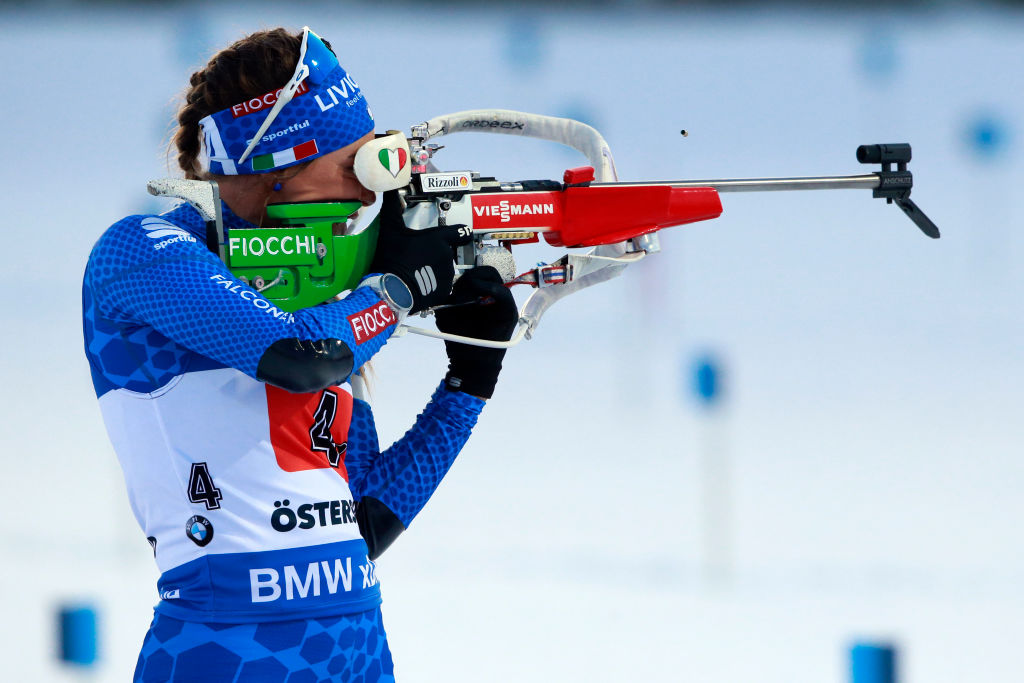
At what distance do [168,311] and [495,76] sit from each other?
3.32m

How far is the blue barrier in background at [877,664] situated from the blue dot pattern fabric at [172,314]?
136 cm

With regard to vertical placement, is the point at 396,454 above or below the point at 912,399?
above

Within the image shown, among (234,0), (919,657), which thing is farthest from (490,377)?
(234,0)

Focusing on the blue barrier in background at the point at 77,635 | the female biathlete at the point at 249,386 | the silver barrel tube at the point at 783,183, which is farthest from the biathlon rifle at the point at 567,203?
the blue barrier in background at the point at 77,635

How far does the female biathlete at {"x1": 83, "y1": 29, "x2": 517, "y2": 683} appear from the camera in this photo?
106 centimetres

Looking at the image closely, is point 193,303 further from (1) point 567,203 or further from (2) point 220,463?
(1) point 567,203

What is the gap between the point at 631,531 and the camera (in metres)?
3.36

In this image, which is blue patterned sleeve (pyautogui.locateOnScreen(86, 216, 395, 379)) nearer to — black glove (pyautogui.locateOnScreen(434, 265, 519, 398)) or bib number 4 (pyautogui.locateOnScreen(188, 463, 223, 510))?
bib number 4 (pyautogui.locateOnScreen(188, 463, 223, 510))

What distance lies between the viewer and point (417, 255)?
1220 mm

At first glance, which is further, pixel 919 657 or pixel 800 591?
pixel 800 591

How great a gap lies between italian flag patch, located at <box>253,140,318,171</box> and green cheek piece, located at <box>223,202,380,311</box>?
0.15 feet

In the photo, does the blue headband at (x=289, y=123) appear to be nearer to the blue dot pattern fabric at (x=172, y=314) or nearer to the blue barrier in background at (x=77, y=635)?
the blue dot pattern fabric at (x=172, y=314)

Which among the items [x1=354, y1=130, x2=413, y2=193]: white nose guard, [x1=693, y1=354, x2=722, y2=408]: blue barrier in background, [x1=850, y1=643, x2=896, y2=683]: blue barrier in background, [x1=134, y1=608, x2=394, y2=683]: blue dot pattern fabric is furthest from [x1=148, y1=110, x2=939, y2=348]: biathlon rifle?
[x1=693, y1=354, x2=722, y2=408]: blue barrier in background

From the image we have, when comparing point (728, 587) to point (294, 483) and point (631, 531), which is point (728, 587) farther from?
point (294, 483)
